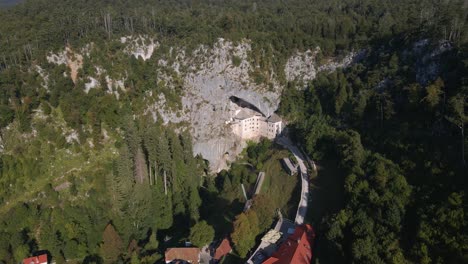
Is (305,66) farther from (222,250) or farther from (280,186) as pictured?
(222,250)

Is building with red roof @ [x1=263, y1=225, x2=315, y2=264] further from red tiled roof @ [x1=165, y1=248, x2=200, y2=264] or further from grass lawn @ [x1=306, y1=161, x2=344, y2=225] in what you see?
red tiled roof @ [x1=165, y1=248, x2=200, y2=264]

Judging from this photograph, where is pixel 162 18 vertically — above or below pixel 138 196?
above

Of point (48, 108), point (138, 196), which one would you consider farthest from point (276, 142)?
point (48, 108)

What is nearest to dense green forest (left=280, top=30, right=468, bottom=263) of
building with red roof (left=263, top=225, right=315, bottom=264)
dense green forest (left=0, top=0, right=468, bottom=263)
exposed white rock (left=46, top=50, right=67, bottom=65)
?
dense green forest (left=0, top=0, right=468, bottom=263)

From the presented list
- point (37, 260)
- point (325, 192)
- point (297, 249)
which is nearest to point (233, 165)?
point (325, 192)

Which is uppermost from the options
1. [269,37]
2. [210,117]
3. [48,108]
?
[269,37]

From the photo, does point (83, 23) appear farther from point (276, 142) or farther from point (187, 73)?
point (276, 142)
